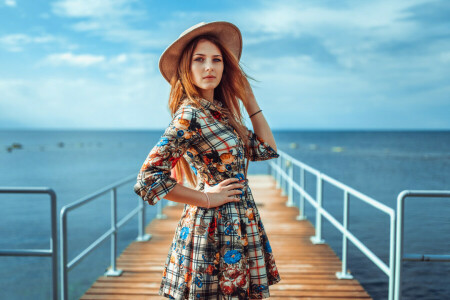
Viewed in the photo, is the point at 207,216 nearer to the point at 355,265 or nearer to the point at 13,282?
the point at 355,265

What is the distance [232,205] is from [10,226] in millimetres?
11593

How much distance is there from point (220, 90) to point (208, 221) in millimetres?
598

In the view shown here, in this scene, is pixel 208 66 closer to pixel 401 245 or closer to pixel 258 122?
pixel 258 122

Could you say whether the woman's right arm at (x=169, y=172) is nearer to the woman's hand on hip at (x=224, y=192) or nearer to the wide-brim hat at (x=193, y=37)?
the woman's hand on hip at (x=224, y=192)

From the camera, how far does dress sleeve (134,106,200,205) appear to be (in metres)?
1.30

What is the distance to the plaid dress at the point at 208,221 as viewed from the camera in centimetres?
133

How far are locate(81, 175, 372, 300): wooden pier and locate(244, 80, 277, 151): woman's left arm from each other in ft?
6.18

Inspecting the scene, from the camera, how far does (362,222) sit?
10367mm

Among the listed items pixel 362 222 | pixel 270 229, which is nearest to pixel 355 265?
pixel 270 229

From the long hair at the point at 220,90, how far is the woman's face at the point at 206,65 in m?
0.02

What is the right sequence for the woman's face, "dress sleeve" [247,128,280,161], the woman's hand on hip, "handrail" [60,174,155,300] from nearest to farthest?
the woman's hand on hip
the woman's face
"dress sleeve" [247,128,280,161]
"handrail" [60,174,155,300]

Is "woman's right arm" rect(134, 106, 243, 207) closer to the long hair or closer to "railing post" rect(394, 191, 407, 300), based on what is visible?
the long hair

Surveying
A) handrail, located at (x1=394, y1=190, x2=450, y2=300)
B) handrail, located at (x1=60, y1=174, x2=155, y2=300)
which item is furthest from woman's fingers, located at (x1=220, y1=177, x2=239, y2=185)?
handrail, located at (x1=60, y1=174, x2=155, y2=300)

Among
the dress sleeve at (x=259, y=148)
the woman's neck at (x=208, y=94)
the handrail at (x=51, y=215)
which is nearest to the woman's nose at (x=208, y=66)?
→ the woman's neck at (x=208, y=94)
